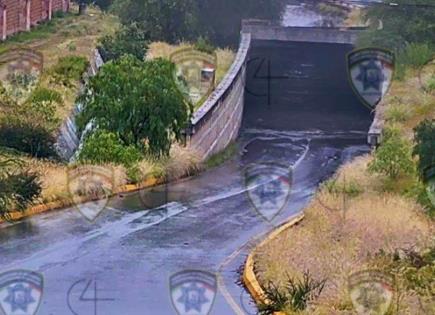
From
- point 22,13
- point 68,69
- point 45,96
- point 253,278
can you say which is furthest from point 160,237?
point 22,13

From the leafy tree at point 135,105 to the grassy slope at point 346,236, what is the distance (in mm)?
5110

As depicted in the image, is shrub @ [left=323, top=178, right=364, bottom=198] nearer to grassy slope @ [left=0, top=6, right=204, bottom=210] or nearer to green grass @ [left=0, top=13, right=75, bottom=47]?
grassy slope @ [left=0, top=6, right=204, bottom=210]

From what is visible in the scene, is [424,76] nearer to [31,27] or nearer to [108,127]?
[108,127]

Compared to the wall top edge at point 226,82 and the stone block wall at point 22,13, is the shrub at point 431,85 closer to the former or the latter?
the wall top edge at point 226,82

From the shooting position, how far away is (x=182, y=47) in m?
49.8

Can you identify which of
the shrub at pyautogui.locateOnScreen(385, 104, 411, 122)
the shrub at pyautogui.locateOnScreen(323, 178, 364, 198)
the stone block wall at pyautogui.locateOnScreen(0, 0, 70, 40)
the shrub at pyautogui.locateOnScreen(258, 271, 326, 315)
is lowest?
the shrub at pyautogui.locateOnScreen(323, 178, 364, 198)

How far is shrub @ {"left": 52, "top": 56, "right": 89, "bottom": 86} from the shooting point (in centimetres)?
3796

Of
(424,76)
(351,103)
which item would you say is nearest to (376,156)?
(424,76)

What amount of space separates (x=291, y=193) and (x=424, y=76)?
1415 cm

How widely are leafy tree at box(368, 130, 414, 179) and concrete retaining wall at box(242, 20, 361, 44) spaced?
22.1 metres

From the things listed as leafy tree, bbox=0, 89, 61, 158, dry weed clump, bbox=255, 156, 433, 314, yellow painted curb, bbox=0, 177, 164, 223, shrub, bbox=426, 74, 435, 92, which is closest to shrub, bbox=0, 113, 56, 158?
leafy tree, bbox=0, 89, 61, 158

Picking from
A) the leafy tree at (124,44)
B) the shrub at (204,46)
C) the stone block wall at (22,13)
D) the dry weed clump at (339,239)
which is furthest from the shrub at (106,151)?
the stone block wall at (22,13)

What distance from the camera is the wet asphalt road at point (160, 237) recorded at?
1777cm

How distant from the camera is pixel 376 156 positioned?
29000mm
